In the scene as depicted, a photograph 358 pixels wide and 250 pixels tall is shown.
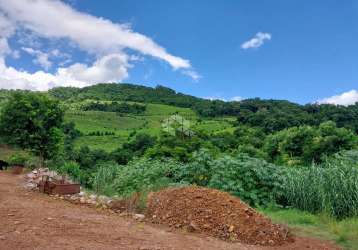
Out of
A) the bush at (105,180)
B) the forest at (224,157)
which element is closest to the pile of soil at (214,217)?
the forest at (224,157)

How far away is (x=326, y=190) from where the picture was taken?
28.8ft

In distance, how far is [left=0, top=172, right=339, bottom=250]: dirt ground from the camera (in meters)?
5.03

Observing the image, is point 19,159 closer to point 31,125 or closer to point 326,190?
point 31,125

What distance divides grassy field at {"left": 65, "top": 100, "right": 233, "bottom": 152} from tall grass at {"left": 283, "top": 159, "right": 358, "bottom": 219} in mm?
41048

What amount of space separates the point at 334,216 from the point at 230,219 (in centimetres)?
277

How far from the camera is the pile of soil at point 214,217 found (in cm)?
634

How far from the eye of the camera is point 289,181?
32.1ft

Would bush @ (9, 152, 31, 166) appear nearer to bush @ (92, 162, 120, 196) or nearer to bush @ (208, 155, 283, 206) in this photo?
bush @ (92, 162, 120, 196)

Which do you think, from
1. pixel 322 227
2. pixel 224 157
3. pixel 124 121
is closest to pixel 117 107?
pixel 124 121

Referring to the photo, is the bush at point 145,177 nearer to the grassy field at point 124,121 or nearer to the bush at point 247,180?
the bush at point 247,180

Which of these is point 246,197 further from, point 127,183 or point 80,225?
point 80,225

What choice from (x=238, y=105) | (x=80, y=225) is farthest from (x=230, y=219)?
(x=238, y=105)

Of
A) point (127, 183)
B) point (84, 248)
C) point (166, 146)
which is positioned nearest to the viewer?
point (84, 248)

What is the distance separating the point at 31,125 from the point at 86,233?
15.9 meters
